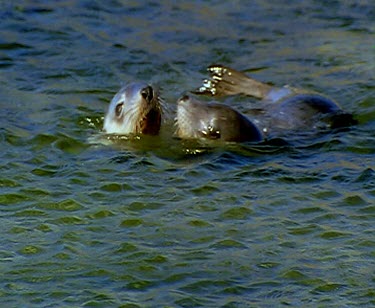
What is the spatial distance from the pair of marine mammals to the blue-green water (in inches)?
6.1

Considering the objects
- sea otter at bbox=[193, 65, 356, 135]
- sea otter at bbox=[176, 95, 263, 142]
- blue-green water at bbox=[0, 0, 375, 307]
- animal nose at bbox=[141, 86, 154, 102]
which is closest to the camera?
blue-green water at bbox=[0, 0, 375, 307]

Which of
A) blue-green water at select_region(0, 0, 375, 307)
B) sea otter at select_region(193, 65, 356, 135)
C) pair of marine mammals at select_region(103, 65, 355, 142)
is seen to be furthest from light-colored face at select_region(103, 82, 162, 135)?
sea otter at select_region(193, 65, 356, 135)

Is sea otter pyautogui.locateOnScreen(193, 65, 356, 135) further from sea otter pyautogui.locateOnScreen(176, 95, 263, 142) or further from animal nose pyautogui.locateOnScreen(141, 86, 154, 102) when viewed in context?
animal nose pyautogui.locateOnScreen(141, 86, 154, 102)

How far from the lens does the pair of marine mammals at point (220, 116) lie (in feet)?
27.1

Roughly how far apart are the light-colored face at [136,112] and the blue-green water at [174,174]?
139 millimetres

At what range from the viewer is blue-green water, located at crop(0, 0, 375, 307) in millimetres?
5652

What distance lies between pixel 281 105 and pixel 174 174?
162 centimetres

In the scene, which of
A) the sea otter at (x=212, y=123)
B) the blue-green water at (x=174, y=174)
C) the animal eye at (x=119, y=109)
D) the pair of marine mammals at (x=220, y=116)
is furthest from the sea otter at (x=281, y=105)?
the animal eye at (x=119, y=109)

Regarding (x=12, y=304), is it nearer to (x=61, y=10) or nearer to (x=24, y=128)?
(x=24, y=128)

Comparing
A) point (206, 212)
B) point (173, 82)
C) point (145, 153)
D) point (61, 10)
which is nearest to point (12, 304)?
point (206, 212)

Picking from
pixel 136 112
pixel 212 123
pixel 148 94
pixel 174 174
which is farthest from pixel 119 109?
pixel 174 174

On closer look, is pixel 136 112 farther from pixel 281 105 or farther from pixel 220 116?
pixel 281 105

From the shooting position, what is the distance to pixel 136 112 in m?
8.46

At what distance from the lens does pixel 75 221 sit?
6.54 m
